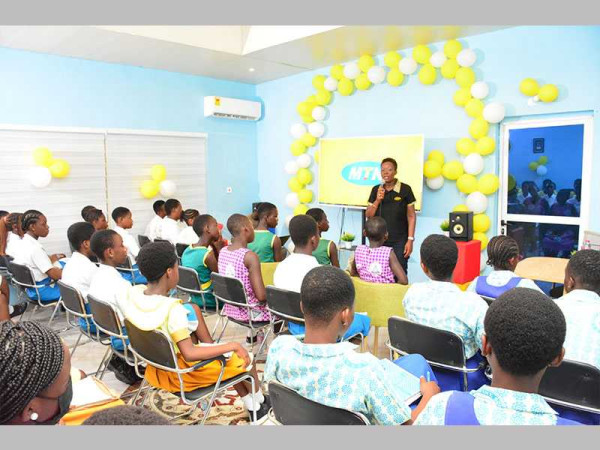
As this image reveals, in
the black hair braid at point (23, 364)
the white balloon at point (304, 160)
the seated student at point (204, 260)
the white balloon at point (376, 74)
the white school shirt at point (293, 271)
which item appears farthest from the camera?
the white balloon at point (304, 160)

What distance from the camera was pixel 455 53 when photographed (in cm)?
536

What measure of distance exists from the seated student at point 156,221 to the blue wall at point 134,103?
109 centimetres

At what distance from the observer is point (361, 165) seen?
627 centimetres

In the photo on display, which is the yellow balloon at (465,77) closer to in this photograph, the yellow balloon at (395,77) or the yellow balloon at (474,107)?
the yellow balloon at (474,107)

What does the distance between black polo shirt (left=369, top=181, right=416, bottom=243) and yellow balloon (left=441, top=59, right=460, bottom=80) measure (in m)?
1.44

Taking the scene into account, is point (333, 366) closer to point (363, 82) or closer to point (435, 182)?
point (435, 182)

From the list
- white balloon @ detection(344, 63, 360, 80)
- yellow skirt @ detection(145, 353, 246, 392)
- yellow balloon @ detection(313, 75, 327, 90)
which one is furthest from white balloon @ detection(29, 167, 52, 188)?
yellow skirt @ detection(145, 353, 246, 392)

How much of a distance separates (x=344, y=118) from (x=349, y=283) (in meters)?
5.39

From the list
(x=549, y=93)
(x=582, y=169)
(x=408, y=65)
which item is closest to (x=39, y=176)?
(x=408, y=65)

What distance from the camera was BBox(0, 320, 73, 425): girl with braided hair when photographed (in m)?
1.09

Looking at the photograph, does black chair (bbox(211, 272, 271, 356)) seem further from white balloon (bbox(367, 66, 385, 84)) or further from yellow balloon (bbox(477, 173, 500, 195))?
white balloon (bbox(367, 66, 385, 84))

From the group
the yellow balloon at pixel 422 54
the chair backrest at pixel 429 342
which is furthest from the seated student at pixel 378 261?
the yellow balloon at pixel 422 54

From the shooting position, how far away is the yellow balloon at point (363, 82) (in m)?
6.35

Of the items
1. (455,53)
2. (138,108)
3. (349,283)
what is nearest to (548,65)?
(455,53)
